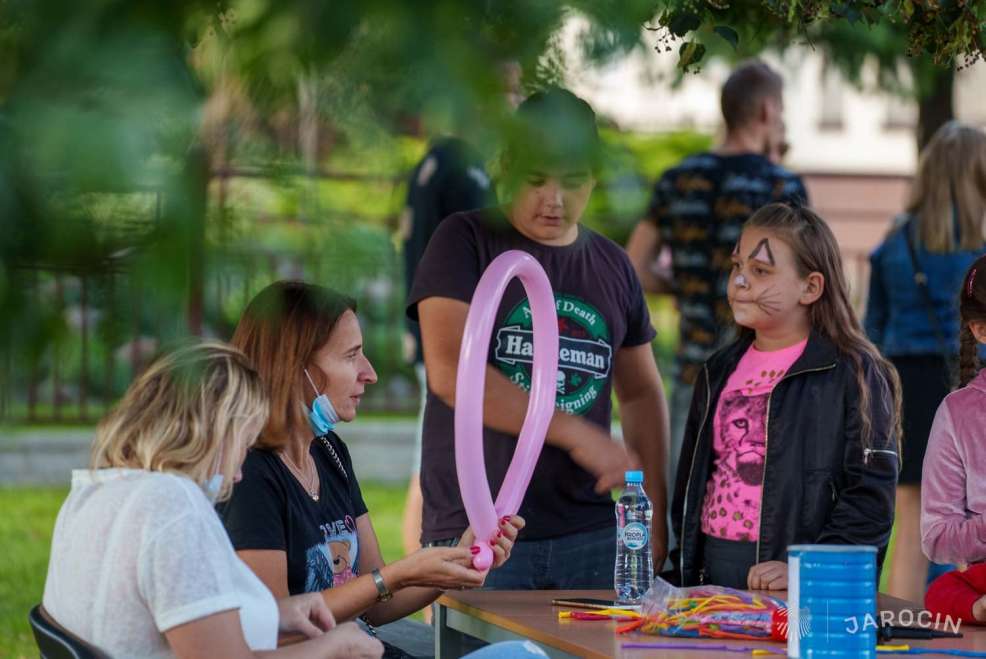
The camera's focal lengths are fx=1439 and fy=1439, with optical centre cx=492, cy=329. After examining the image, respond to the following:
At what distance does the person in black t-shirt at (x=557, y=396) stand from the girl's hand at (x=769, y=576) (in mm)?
381

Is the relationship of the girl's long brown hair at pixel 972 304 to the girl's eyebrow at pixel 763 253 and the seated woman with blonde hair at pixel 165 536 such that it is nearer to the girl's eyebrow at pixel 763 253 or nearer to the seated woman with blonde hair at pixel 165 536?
the girl's eyebrow at pixel 763 253

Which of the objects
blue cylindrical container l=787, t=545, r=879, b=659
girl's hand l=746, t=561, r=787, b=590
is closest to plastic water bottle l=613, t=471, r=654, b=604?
girl's hand l=746, t=561, r=787, b=590

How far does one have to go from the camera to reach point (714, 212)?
467cm

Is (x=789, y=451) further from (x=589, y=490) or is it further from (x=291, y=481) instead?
(x=291, y=481)

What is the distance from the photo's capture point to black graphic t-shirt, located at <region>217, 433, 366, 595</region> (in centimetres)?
275

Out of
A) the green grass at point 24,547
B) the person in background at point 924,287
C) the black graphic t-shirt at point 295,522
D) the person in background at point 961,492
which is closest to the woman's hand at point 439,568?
the black graphic t-shirt at point 295,522

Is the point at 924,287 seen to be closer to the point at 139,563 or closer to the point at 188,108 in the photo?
the point at 139,563

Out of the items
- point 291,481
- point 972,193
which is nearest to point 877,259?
point 972,193

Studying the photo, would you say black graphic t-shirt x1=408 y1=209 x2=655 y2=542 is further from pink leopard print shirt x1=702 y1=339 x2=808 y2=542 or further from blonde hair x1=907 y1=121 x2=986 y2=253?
blonde hair x1=907 y1=121 x2=986 y2=253

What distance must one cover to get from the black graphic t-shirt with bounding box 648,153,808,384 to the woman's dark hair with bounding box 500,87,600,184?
11.9 feet

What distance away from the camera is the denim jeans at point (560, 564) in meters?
3.41

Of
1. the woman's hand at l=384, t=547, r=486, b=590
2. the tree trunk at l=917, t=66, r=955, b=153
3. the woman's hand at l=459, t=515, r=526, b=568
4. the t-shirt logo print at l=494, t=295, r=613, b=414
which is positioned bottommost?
the woman's hand at l=384, t=547, r=486, b=590

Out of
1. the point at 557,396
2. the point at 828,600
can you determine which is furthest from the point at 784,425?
the point at 828,600

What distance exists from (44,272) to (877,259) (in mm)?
4415
